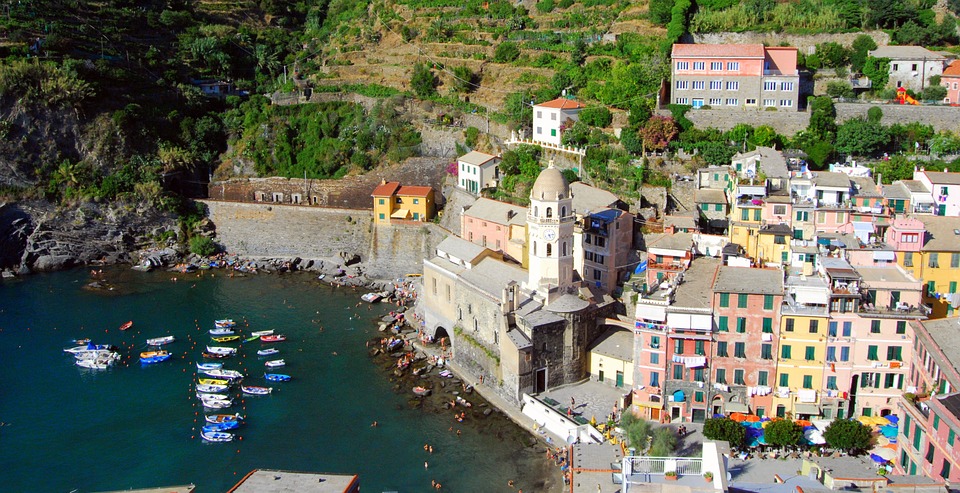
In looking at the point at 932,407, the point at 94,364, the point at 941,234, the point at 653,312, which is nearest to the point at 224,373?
the point at 94,364

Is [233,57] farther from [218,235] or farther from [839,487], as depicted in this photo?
Answer: [839,487]

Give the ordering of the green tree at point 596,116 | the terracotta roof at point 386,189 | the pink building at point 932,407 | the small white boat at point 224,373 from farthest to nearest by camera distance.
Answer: the terracotta roof at point 386,189 → the green tree at point 596,116 → the small white boat at point 224,373 → the pink building at point 932,407

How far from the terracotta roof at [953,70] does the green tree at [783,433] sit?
1145 inches


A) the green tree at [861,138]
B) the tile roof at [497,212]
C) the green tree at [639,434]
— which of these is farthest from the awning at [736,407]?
the green tree at [861,138]

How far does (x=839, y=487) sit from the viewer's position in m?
27.0

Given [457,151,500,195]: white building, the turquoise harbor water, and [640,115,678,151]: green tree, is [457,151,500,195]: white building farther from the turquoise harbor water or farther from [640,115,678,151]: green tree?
the turquoise harbor water

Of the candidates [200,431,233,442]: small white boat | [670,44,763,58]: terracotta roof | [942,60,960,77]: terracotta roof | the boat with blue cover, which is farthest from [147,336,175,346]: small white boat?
[942,60,960,77]: terracotta roof

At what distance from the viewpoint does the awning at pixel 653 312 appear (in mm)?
36625

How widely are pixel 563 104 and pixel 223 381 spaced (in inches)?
1035

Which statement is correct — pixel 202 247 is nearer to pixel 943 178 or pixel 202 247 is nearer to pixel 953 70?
pixel 943 178

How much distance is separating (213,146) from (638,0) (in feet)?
109

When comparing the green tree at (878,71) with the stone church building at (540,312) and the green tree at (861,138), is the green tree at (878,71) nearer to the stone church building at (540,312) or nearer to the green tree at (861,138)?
the green tree at (861,138)

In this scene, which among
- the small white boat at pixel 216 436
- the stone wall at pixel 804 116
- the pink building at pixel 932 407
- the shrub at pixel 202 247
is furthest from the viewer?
the shrub at pixel 202 247

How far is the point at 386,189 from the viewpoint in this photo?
60281 mm
